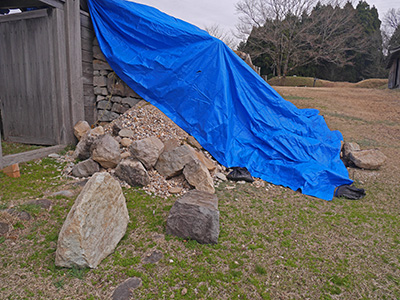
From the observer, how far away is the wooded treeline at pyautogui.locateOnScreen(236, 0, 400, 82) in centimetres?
1970

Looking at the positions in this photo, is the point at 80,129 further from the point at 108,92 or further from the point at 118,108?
the point at 108,92

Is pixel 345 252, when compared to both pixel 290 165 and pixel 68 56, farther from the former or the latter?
pixel 68 56

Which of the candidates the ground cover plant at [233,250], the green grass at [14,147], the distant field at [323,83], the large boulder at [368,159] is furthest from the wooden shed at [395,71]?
the green grass at [14,147]

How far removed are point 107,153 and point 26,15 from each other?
3.07 meters

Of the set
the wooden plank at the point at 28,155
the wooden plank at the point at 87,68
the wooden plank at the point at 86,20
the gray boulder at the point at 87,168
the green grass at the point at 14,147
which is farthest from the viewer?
the wooden plank at the point at 87,68

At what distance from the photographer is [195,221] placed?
263 cm

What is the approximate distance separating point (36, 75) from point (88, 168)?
2.27 m

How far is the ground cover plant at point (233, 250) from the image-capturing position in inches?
82.4

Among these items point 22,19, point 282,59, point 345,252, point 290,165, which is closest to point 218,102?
point 290,165

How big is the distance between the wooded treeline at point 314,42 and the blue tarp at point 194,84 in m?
16.1

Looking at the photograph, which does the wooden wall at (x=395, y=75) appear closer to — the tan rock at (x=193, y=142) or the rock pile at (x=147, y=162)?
the tan rock at (x=193, y=142)

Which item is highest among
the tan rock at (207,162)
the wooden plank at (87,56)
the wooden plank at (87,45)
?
the wooden plank at (87,45)

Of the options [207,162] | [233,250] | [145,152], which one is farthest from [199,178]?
[233,250]

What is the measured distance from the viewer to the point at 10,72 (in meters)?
5.07
